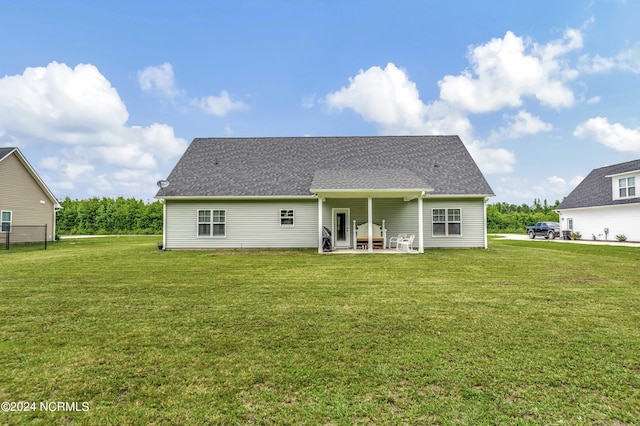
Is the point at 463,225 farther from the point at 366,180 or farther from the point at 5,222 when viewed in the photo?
the point at 5,222

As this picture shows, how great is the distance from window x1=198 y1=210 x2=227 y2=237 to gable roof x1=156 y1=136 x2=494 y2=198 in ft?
3.29

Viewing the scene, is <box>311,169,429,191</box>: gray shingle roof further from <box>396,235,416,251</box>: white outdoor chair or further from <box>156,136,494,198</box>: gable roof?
<box>396,235,416,251</box>: white outdoor chair

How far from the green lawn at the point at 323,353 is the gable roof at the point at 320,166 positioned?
7.94 m

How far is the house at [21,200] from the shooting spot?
61.5 ft

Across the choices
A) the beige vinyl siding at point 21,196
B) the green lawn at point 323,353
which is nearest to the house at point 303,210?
the green lawn at point 323,353

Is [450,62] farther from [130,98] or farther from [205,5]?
[130,98]

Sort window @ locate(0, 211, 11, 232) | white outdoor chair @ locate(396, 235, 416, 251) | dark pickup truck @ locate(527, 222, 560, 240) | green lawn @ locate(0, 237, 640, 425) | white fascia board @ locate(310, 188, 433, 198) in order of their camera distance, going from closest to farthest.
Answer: green lawn @ locate(0, 237, 640, 425), white fascia board @ locate(310, 188, 433, 198), white outdoor chair @ locate(396, 235, 416, 251), window @ locate(0, 211, 11, 232), dark pickup truck @ locate(527, 222, 560, 240)

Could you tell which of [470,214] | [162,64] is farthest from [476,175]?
[162,64]

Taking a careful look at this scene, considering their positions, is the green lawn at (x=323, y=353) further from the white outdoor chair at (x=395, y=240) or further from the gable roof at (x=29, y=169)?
the gable roof at (x=29, y=169)

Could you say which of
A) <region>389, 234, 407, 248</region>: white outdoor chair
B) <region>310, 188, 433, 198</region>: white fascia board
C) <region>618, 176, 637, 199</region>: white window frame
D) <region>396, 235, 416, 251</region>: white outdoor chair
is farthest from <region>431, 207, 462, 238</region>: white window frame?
<region>618, 176, 637, 199</region>: white window frame

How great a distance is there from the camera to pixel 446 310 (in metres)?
4.96

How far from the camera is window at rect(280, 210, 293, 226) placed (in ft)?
50.8

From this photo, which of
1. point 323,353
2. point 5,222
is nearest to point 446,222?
point 323,353

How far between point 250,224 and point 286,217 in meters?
1.84
